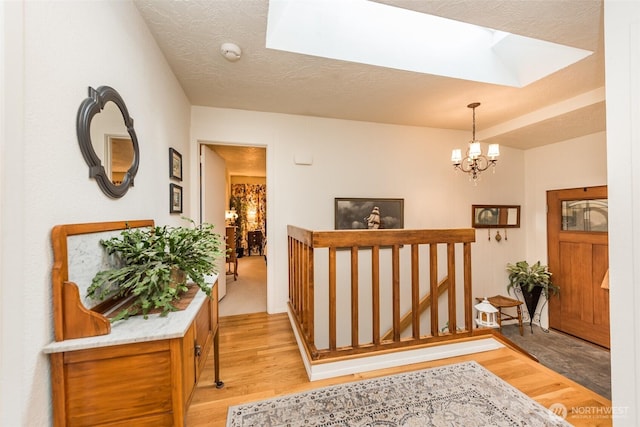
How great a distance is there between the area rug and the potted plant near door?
303cm

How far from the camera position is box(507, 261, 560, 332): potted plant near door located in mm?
3840

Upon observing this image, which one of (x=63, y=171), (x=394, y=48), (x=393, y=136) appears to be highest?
(x=394, y=48)

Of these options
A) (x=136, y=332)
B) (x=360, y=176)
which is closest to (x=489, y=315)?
(x=360, y=176)

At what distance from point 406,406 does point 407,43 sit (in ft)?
9.08

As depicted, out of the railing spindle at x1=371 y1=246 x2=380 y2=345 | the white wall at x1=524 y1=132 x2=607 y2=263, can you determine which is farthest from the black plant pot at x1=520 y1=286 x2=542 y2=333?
the railing spindle at x1=371 y1=246 x2=380 y2=345

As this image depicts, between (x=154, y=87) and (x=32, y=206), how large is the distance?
136 cm

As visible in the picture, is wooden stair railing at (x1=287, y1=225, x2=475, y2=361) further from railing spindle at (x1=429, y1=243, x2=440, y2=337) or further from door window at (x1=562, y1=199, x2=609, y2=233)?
door window at (x1=562, y1=199, x2=609, y2=233)

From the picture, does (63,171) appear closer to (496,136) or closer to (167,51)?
(167,51)

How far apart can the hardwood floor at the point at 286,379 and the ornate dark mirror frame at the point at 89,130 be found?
1336 mm

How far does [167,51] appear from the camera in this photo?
193 cm

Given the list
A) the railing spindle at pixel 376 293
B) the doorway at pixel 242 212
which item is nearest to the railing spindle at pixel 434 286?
the railing spindle at pixel 376 293

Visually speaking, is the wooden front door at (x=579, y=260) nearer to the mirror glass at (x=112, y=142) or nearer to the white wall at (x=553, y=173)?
the white wall at (x=553, y=173)

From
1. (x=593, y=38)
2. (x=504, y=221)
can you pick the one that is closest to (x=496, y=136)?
(x=504, y=221)

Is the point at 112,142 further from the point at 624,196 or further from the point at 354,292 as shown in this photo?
the point at 624,196
